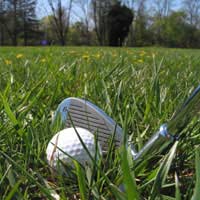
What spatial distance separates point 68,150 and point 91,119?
5.4 inches

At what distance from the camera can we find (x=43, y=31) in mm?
39250

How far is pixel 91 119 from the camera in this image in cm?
88

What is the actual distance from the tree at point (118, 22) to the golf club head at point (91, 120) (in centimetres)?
3019

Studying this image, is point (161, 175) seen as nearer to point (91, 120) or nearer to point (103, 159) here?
point (103, 159)

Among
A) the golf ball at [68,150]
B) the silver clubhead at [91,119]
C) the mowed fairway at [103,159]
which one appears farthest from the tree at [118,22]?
the golf ball at [68,150]

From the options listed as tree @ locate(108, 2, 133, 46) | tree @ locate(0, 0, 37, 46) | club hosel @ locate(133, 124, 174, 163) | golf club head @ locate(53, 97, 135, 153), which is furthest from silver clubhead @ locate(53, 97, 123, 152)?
tree @ locate(0, 0, 37, 46)

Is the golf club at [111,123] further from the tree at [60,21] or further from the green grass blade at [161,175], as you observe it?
the tree at [60,21]

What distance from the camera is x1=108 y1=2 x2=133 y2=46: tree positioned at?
31.3m

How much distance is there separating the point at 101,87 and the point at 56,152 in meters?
0.60

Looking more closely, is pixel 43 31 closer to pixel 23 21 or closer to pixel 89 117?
pixel 23 21

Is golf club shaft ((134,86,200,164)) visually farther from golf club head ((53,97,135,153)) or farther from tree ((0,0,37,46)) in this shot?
tree ((0,0,37,46))

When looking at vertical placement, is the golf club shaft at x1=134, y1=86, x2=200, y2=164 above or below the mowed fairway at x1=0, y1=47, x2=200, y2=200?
Result: above

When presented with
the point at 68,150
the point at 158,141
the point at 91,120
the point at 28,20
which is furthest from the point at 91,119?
the point at 28,20

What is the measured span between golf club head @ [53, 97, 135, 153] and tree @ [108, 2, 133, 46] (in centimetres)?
3019
